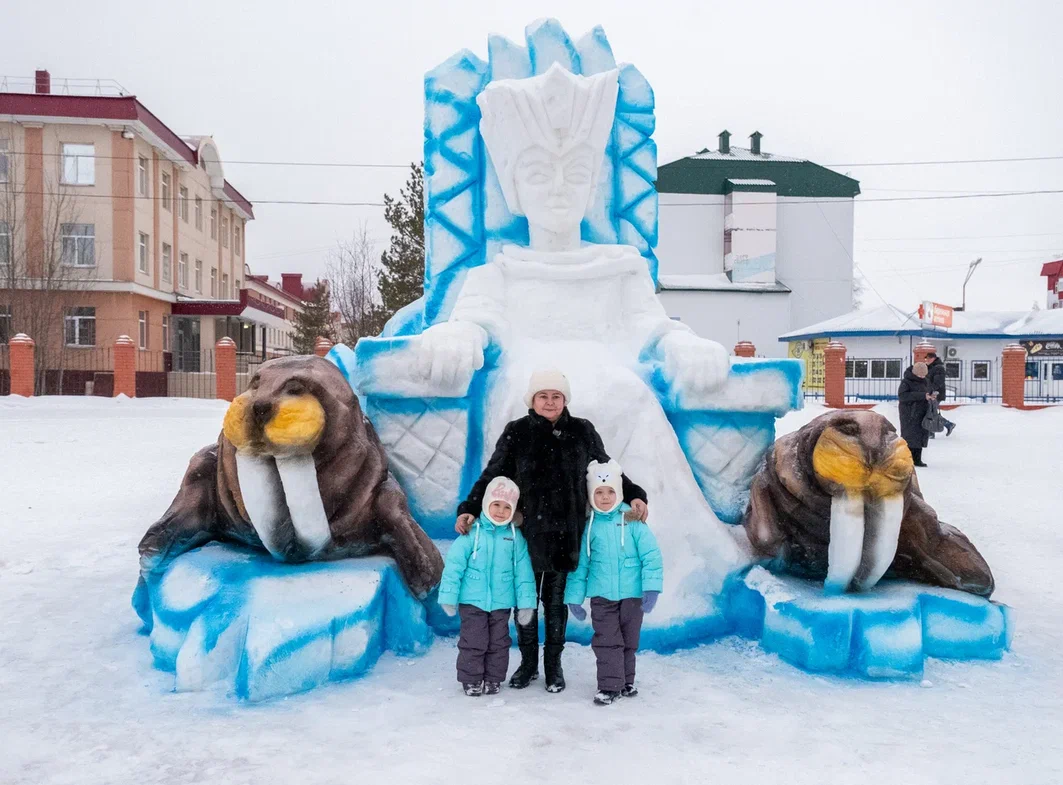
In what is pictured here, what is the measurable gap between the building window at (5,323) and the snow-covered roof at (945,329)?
63.7 feet

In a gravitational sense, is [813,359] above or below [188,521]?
above

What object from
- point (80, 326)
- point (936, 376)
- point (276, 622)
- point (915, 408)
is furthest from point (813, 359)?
point (276, 622)

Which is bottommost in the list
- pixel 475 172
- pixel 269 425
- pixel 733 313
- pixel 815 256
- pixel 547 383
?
pixel 269 425

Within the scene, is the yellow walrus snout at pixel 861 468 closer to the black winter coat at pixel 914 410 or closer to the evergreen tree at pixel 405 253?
the black winter coat at pixel 914 410

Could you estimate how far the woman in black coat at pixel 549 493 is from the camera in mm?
2605

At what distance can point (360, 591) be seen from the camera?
2.71 m

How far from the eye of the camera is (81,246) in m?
19.0

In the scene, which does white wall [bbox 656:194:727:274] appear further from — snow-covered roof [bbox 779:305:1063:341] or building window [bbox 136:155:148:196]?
building window [bbox 136:155:148:196]

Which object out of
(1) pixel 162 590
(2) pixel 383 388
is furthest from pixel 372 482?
(1) pixel 162 590

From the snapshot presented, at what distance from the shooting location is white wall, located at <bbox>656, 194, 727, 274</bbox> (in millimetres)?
24672

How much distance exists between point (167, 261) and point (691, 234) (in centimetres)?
1500

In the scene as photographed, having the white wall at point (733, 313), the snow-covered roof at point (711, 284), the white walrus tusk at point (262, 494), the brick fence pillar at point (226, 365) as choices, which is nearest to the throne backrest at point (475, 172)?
the white walrus tusk at point (262, 494)

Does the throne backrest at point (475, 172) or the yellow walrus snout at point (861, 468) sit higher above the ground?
the throne backrest at point (475, 172)

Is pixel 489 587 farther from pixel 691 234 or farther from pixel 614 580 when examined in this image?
pixel 691 234
